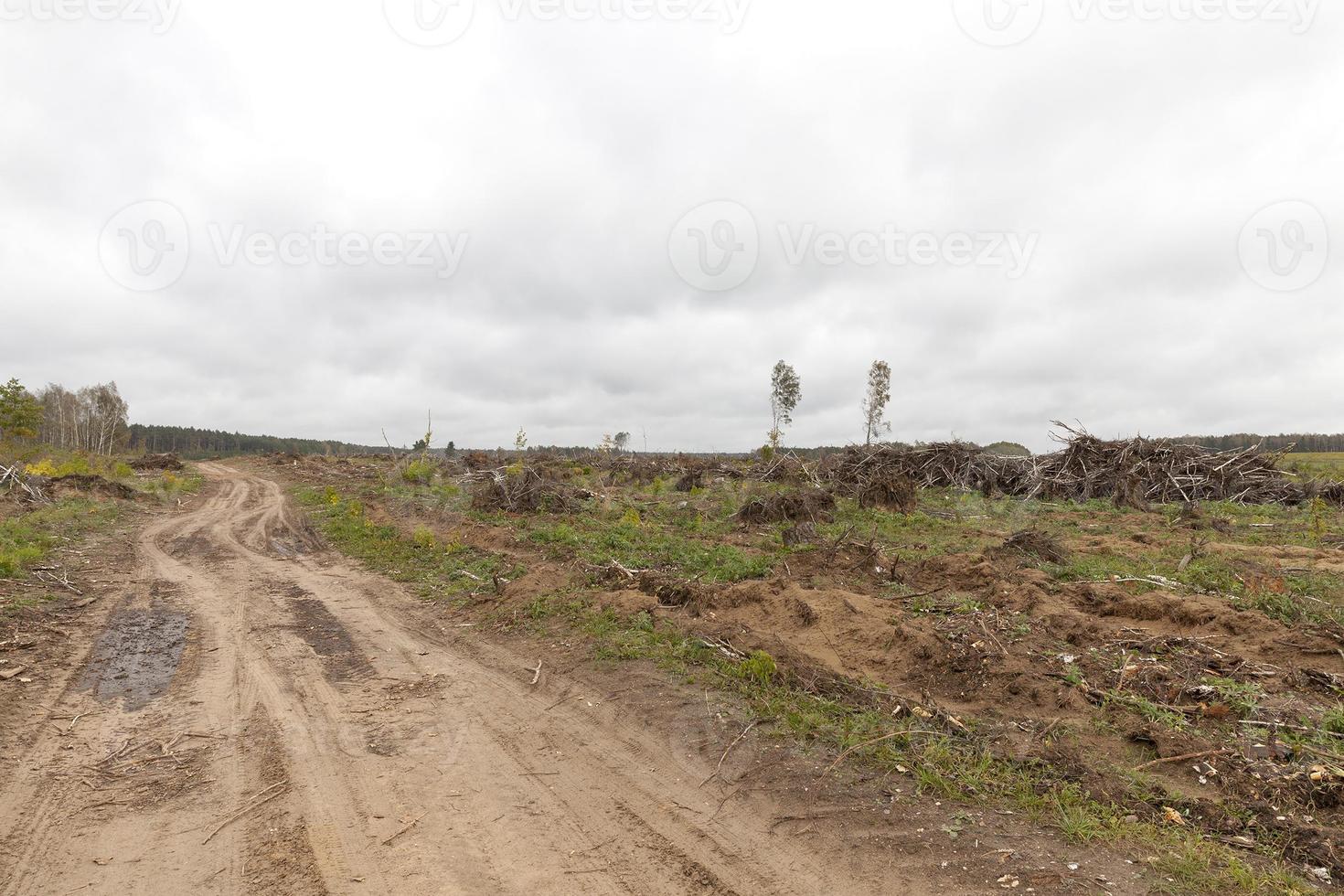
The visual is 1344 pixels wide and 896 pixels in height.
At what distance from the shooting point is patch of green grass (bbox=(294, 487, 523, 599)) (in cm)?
990

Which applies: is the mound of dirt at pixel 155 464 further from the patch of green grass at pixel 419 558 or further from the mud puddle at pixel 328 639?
the mud puddle at pixel 328 639

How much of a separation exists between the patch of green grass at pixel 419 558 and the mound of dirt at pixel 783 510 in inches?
241

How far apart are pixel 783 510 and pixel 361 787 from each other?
11.8 metres

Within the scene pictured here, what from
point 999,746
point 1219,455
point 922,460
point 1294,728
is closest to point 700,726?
point 999,746

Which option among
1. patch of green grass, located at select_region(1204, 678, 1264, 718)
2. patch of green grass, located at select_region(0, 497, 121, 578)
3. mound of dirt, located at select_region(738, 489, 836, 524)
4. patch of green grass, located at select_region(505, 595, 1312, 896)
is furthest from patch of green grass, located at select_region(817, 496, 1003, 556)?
patch of green grass, located at select_region(0, 497, 121, 578)

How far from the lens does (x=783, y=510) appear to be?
15.1m

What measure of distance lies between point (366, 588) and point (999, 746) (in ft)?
28.5

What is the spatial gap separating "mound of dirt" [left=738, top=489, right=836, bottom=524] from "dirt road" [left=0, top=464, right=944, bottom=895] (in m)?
8.77

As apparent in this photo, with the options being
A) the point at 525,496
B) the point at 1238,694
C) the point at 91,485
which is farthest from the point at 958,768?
the point at 91,485

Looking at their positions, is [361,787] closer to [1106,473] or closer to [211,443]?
[1106,473]

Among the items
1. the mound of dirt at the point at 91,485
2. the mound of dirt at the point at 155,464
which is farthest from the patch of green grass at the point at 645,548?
the mound of dirt at the point at 155,464

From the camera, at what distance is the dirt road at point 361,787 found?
339 centimetres

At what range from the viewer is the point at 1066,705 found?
5133 mm

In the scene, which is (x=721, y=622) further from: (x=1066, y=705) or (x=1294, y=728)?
(x=1294, y=728)
